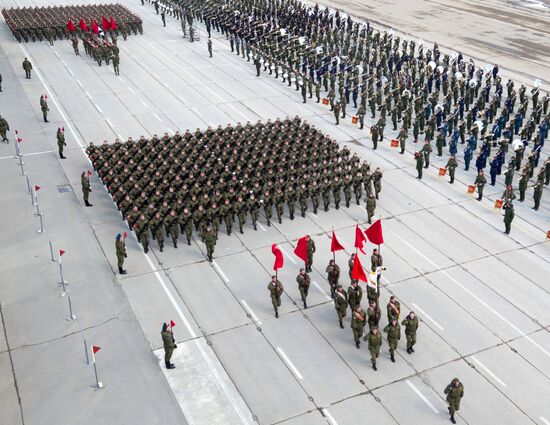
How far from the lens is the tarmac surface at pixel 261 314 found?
17203mm

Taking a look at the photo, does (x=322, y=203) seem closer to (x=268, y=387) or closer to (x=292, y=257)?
(x=292, y=257)

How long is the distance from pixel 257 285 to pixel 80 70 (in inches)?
1232

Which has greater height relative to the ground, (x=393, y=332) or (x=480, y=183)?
(x=393, y=332)

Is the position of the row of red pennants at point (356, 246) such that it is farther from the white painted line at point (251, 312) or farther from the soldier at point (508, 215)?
the soldier at point (508, 215)

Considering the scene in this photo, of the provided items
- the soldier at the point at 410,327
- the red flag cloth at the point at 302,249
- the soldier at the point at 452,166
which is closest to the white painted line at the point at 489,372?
the soldier at the point at 410,327

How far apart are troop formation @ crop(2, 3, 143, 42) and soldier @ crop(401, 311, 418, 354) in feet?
138

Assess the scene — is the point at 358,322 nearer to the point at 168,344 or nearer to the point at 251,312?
the point at 251,312

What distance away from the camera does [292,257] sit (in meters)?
24.2

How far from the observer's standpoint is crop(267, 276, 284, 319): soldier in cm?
2012

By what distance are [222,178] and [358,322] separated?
33.6 ft

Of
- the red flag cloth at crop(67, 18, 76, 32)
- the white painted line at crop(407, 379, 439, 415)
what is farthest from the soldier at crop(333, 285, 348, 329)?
the red flag cloth at crop(67, 18, 76, 32)

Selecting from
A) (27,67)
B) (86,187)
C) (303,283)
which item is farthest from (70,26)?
(303,283)

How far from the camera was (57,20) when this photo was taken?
56250 mm

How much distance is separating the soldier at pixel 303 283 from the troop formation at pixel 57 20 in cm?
3877
